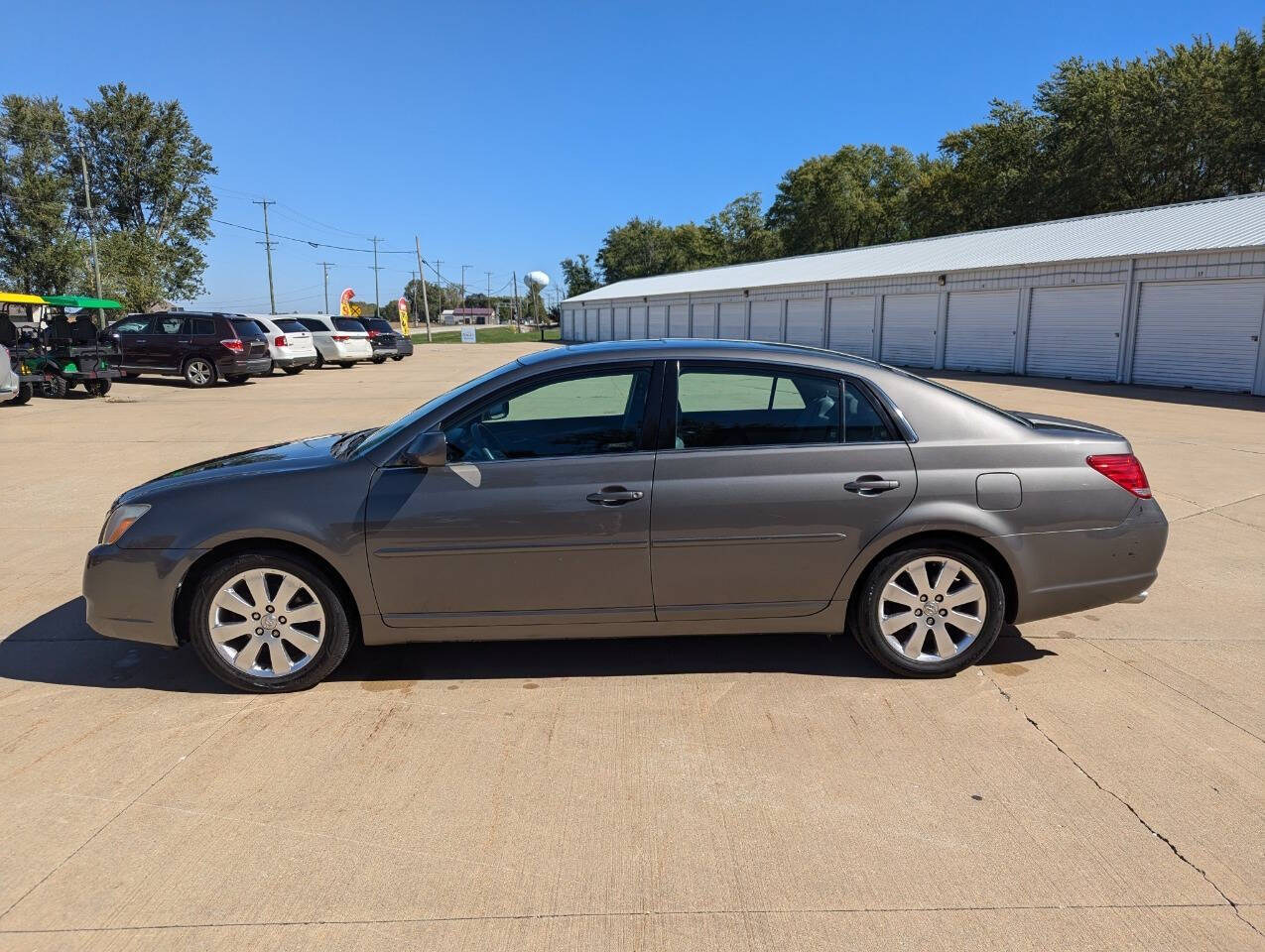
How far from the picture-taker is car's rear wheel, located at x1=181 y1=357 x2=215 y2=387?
70.2 ft

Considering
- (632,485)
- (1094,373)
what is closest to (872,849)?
(632,485)

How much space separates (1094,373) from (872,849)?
2290 cm

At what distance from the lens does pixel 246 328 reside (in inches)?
866

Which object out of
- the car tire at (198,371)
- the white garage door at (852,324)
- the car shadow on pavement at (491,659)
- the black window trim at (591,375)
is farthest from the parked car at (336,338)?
the black window trim at (591,375)

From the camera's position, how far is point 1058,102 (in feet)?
152

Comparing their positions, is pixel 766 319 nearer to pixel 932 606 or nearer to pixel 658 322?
pixel 658 322

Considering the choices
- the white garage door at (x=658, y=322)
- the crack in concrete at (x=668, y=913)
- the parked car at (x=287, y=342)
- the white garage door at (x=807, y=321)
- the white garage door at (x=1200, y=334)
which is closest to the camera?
the crack in concrete at (x=668, y=913)

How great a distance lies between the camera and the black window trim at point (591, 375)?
391 cm

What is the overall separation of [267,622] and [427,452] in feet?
3.54

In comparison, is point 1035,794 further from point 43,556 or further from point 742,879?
point 43,556

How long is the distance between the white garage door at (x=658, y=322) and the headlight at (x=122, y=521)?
136 feet

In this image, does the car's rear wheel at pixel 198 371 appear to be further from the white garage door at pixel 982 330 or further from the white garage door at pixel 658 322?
the white garage door at pixel 658 322

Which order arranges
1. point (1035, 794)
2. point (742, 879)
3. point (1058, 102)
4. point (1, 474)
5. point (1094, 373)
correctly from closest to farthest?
1. point (742, 879)
2. point (1035, 794)
3. point (1, 474)
4. point (1094, 373)
5. point (1058, 102)

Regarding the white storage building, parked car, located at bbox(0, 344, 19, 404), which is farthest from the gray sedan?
the white storage building
